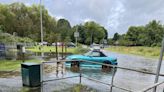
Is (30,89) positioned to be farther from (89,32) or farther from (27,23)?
(89,32)

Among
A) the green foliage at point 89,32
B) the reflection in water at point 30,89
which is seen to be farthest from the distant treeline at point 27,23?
the reflection in water at point 30,89

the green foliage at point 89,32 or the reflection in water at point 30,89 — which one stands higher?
the green foliage at point 89,32

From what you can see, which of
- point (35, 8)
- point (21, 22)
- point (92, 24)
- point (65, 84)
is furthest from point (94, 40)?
point (65, 84)

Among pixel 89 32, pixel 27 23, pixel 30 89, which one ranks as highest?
pixel 27 23

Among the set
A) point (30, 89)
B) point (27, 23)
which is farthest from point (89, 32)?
point (30, 89)

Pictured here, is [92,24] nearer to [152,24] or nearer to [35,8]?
[35,8]

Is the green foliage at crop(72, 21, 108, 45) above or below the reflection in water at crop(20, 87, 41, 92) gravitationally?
above

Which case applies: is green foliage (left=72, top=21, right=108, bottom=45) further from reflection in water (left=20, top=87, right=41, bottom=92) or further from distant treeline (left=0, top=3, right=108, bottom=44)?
reflection in water (left=20, top=87, right=41, bottom=92)

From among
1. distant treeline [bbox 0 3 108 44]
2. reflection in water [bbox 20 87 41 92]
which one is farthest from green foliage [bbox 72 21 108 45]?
reflection in water [bbox 20 87 41 92]

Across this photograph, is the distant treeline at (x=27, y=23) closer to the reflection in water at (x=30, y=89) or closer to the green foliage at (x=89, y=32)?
the green foliage at (x=89, y=32)

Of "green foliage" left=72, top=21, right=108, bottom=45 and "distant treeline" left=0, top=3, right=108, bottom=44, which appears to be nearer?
"distant treeline" left=0, top=3, right=108, bottom=44

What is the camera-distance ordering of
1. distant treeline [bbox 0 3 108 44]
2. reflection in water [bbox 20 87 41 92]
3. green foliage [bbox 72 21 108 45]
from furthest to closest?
green foliage [bbox 72 21 108 45], distant treeline [bbox 0 3 108 44], reflection in water [bbox 20 87 41 92]

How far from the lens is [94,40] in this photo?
10194 cm

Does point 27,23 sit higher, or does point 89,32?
point 27,23
